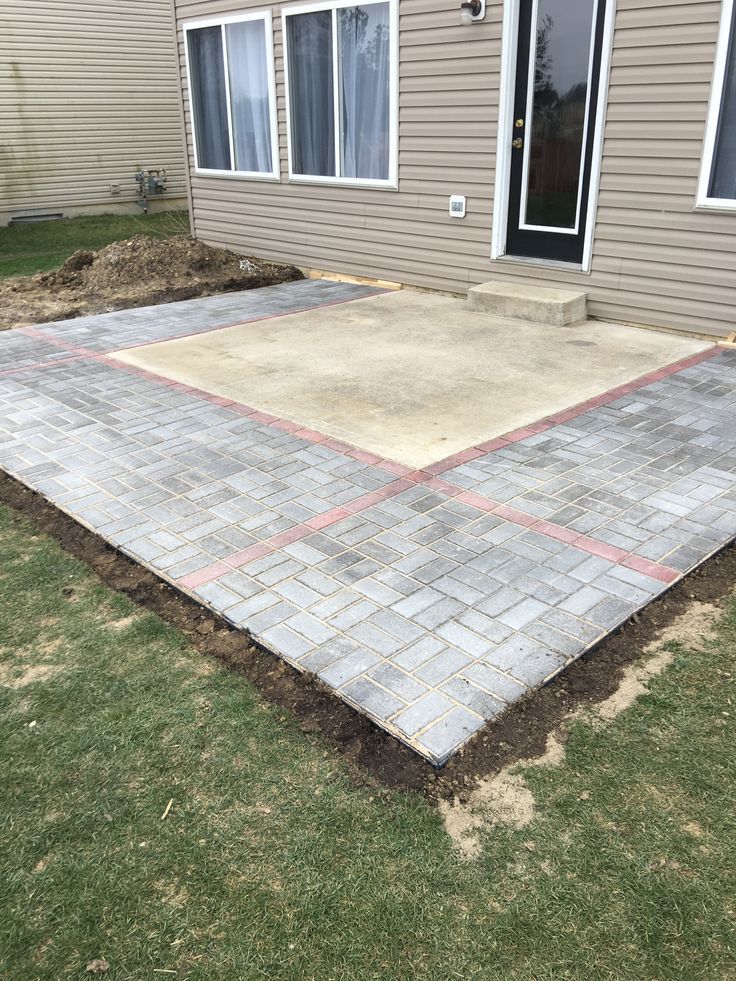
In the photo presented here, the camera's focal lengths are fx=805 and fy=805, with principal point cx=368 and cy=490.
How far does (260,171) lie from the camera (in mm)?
9469

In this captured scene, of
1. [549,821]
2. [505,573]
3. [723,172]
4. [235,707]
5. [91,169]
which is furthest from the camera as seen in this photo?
[91,169]

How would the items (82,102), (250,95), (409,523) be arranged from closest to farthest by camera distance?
1. (409,523)
2. (250,95)
3. (82,102)

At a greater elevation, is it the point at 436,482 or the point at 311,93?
the point at 311,93

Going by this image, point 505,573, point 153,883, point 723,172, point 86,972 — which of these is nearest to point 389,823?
point 153,883

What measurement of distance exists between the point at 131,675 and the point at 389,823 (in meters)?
1.09

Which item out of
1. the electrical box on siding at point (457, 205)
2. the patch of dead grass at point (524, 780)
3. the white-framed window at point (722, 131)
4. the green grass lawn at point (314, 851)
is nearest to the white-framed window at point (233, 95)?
the electrical box on siding at point (457, 205)

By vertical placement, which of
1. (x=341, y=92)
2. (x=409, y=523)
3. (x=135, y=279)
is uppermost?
(x=341, y=92)

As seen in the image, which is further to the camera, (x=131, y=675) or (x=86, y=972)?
(x=131, y=675)

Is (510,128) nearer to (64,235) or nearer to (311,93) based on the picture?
(311,93)

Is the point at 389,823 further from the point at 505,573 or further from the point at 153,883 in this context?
the point at 505,573

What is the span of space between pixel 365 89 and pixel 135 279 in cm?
319

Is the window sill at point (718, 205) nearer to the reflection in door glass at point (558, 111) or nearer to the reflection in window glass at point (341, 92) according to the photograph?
the reflection in door glass at point (558, 111)

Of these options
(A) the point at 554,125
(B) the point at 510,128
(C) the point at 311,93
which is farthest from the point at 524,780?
(C) the point at 311,93

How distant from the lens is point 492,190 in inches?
282
